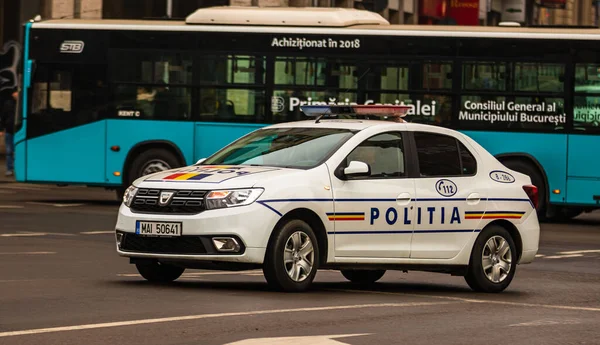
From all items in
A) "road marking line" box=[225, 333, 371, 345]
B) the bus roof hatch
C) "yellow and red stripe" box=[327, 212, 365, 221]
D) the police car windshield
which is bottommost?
"road marking line" box=[225, 333, 371, 345]

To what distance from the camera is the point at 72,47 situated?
2612cm

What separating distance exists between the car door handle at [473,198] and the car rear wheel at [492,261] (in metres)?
0.29

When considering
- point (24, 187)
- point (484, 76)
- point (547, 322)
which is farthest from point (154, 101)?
point (547, 322)

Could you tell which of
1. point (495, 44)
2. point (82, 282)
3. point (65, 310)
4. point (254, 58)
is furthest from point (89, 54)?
point (65, 310)

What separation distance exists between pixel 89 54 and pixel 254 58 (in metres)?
2.91

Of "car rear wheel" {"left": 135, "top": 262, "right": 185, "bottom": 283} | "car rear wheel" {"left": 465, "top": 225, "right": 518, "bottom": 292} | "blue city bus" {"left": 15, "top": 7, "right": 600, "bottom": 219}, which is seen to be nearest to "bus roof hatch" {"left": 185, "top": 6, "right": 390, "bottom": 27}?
"blue city bus" {"left": 15, "top": 7, "right": 600, "bottom": 219}

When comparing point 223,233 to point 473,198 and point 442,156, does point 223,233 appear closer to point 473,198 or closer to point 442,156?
point 442,156

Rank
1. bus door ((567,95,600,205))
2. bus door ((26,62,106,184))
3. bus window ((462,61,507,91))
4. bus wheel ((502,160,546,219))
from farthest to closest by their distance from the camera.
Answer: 1. bus door ((26,62,106,184))
2. bus window ((462,61,507,91))
3. bus wheel ((502,160,546,219))
4. bus door ((567,95,600,205))

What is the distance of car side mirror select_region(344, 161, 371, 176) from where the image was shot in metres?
12.4

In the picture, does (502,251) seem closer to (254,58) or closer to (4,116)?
(254,58)

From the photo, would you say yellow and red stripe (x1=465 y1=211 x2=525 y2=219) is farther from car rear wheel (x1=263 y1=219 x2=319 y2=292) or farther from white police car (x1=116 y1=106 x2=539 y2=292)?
car rear wheel (x1=263 y1=219 x2=319 y2=292)

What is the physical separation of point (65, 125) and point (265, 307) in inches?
619

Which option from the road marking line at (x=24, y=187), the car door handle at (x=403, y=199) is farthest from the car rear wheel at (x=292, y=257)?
the road marking line at (x=24, y=187)

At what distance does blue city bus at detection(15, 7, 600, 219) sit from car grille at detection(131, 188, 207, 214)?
1288cm
